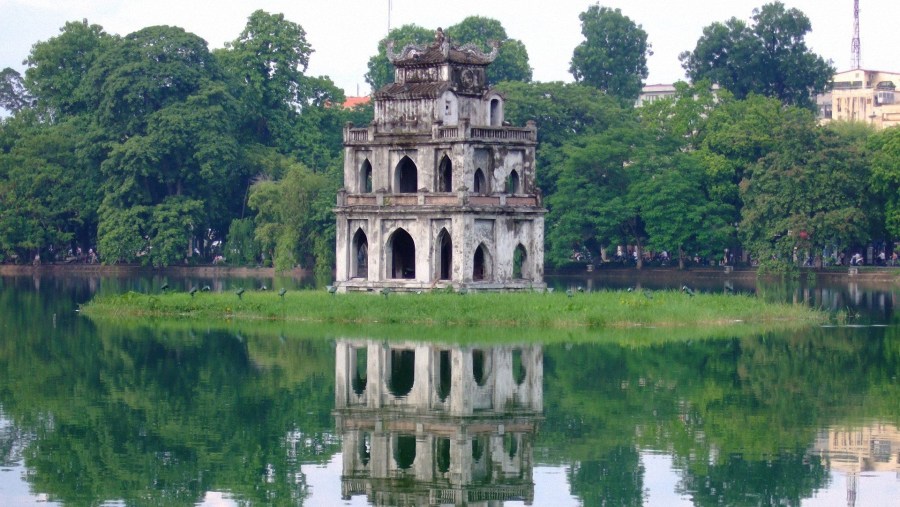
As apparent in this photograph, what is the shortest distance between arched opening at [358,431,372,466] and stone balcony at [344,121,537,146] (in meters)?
29.0

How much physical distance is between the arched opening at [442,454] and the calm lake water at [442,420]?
0.18 ft

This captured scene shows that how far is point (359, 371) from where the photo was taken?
134 feet

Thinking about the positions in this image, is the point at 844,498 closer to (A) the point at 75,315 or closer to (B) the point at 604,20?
(A) the point at 75,315

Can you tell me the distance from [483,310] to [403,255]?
11.9 meters

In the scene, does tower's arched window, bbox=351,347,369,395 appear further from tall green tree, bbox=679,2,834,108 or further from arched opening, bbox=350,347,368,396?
tall green tree, bbox=679,2,834,108

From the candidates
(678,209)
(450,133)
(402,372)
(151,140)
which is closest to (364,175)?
(450,133)

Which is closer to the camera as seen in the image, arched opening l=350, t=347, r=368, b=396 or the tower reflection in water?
the tower reflection in water

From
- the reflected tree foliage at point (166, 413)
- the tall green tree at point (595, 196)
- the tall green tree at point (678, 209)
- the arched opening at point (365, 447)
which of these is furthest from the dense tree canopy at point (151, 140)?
the arched opening at point (365, 447)

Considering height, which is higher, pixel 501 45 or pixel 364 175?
pixel 501 45

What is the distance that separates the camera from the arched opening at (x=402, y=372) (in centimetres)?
3775

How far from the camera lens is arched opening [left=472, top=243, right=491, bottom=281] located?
2399 inches

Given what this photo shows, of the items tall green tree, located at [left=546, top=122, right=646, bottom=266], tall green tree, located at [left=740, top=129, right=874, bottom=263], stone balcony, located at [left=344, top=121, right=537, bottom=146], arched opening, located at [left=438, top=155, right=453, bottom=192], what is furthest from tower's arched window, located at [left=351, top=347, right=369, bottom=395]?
tall green tree, located at [left=546, top=122, right=646, bottom=266]

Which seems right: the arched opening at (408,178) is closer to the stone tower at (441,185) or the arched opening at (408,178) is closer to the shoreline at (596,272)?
the stone tower at (441,185)

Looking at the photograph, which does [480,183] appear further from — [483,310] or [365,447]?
[365,447]
